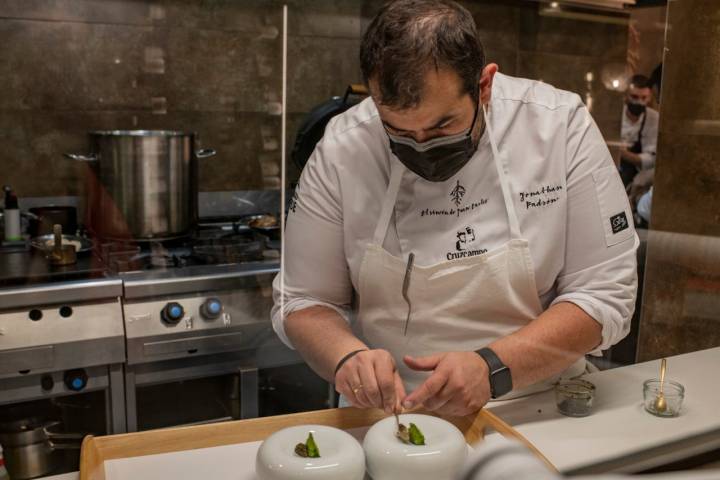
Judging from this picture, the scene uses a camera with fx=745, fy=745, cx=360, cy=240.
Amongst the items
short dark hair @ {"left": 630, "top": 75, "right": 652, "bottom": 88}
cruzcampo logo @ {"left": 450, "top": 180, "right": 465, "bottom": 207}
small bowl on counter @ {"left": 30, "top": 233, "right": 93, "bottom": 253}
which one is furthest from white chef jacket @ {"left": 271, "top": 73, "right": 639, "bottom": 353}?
short dark hair @ {"left": 630, "top": 75, "right": 652, "bottom": 88}

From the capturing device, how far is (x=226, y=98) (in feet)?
8.13

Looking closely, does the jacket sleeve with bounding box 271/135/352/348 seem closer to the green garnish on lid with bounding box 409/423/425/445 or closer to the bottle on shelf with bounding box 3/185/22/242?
the green garnish on lid with bounding box 409/423/425/445

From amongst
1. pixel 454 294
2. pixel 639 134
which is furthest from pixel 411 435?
pixel 639 134

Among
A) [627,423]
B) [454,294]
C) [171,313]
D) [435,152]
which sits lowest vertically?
[171,313]

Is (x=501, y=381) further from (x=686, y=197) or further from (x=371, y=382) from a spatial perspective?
(x=686, y=197)

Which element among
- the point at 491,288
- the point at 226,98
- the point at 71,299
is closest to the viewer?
the point at 491,288

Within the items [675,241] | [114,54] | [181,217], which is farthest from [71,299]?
[675,241]

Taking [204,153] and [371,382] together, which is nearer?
[371,382]

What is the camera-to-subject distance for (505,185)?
46.8 inches

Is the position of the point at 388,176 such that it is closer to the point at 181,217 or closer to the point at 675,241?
the point at 675,241

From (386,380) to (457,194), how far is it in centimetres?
37

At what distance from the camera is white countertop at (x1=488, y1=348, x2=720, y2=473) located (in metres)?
0.81

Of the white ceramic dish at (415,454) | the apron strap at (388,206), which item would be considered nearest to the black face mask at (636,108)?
the apron strap at (388,206)

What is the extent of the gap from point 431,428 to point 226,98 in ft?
6.04
